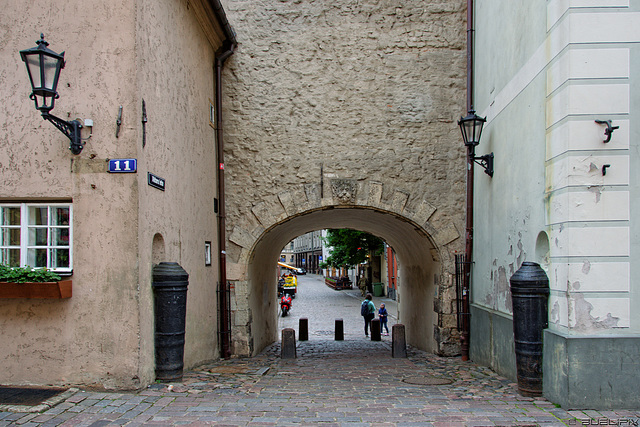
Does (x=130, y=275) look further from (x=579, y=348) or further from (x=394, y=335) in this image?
(x=394, y=335)

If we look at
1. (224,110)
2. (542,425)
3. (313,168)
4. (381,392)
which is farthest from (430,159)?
(542,425)

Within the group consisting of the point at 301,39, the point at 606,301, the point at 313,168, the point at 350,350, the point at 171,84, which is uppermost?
the point at 301,39

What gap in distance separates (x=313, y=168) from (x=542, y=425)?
230 inches

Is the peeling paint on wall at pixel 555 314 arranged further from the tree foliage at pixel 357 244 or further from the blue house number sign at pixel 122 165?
the tree foliage at pixel 357 244

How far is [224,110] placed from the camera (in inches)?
392

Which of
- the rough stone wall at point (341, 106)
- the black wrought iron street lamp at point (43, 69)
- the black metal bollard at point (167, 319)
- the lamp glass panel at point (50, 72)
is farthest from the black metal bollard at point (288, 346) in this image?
the lamp glass panel at point (50, 72)

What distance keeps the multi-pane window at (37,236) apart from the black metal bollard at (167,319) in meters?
1.03

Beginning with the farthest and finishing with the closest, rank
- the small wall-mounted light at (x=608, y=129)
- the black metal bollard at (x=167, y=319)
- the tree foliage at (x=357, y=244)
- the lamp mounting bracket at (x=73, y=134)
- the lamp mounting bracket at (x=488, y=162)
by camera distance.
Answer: the tree foliage at (x=357, y=244)
the lamp mounting bracket at (x=488, y=162)
the black metal bollard at (x=167, y=319)
the lamp mounting bracket at (x=73, y=134)
the small wall-mounted light at (x=608, y=129)

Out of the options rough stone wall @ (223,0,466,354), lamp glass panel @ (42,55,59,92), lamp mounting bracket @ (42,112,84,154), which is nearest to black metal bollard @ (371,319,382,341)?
rough stone wall @ (223,0,466,354)

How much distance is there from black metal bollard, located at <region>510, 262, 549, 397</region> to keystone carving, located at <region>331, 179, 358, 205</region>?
4031mm

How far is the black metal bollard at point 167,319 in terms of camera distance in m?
6.63

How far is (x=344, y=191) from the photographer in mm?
9797

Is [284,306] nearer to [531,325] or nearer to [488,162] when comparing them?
[488,162]

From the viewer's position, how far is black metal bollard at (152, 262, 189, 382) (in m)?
6.63
